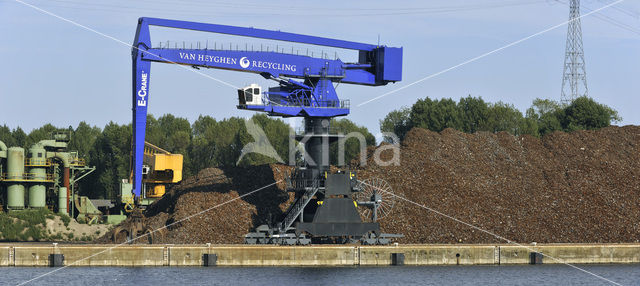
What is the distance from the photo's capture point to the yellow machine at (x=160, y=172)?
81875mm

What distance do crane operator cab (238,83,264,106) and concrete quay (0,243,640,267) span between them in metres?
9.48

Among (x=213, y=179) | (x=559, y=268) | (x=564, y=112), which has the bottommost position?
(x=559, y=268)

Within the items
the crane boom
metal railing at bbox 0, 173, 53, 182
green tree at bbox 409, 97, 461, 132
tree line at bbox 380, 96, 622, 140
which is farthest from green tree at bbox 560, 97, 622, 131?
metal railing at bbox 0, 173, 53, 182

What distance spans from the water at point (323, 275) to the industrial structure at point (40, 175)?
77.1 ft

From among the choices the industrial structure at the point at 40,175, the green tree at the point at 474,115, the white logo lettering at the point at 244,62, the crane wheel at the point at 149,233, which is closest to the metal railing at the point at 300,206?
the crane wheel at the point at 149,233

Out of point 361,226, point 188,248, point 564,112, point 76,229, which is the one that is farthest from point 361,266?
point 564,112

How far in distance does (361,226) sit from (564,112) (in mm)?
54008

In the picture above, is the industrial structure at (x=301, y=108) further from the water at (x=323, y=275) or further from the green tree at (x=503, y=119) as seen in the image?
the green tree at (x=503, y=119)

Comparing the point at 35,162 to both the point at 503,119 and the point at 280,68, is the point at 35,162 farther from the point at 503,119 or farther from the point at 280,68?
the point at 503,119

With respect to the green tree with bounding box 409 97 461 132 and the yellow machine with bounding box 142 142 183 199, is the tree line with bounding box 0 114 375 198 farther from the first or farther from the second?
the yellow machine with bounding box 142 142 183 199

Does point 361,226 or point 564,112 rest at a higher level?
point 564,112

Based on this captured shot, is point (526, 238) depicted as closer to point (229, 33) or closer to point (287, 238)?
point (287, 238)

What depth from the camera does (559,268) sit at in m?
57.4

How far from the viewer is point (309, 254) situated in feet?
186
